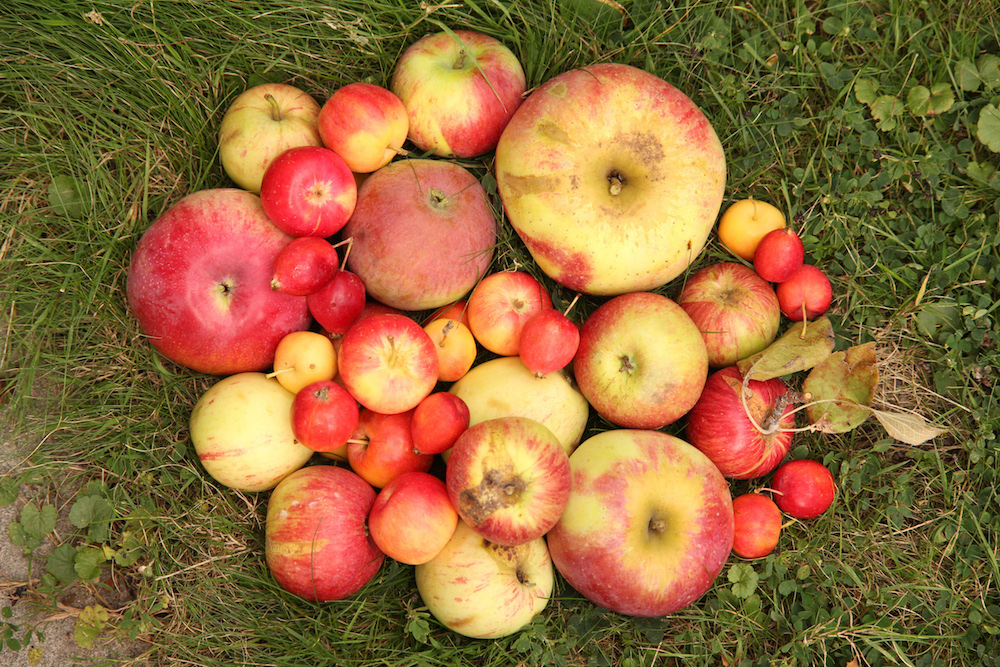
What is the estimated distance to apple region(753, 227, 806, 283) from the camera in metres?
2.84

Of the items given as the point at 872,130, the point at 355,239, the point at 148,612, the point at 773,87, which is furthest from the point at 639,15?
the point at 148,612

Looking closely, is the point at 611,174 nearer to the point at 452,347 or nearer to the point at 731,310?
the point at 731,310

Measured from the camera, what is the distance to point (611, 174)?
8.96 feet

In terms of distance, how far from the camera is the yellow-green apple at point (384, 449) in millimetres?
2660

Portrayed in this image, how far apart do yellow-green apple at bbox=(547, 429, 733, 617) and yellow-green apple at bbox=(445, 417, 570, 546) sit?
0.66 ft

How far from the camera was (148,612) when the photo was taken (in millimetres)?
2639

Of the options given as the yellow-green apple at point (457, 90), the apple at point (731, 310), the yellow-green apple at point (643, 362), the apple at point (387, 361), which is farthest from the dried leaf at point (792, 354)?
the yellow-green apple at point (457, 90)

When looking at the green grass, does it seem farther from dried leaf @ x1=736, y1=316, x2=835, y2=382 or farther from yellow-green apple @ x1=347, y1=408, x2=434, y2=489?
yellow-green apple @ x1=347, y1=408, x2=434, y2=489

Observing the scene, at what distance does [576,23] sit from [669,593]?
2.34 m

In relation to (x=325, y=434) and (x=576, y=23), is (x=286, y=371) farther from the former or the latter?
(x=576, y=23)

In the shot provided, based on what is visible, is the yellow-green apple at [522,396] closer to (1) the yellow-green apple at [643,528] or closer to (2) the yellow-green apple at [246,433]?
(1) the yellow-green apple at [643,528]

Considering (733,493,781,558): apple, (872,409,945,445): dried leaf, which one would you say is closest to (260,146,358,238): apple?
(733,493,781,558): apple

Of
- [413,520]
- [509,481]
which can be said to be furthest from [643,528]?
[413,520]

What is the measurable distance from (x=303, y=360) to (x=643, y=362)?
4.12 ft
